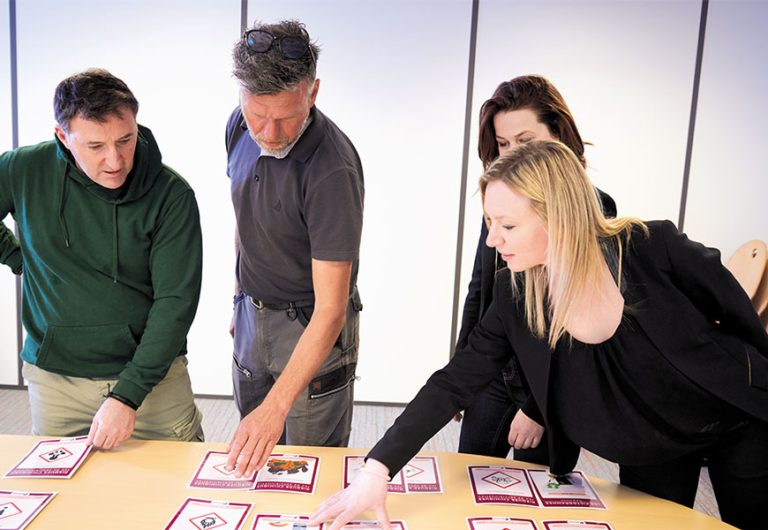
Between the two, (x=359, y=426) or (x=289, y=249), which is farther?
(x=359, y=426)

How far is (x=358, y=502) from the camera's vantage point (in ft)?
4.09

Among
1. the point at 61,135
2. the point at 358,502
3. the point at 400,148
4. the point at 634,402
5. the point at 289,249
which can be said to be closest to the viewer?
the point at 358,502

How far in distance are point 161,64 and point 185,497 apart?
2.67m

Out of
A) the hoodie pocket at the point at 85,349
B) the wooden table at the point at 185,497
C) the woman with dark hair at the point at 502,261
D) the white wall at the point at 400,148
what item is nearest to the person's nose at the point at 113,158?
the hoodie pocket at the point at 85,349

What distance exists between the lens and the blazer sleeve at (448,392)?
1.36m

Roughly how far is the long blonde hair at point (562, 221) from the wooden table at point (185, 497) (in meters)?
0.36

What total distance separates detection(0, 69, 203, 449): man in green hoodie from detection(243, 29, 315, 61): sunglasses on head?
0.35 meters

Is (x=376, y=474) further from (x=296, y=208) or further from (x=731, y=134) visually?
(x=731, y=134)

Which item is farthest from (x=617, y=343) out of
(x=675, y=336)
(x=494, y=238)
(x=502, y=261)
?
(x=502, y=261)

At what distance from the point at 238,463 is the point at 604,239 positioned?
0.91 meters

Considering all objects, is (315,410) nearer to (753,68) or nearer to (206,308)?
(206,308)

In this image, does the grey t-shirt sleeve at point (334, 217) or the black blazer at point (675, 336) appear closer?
the black blazer at point (675, 336)

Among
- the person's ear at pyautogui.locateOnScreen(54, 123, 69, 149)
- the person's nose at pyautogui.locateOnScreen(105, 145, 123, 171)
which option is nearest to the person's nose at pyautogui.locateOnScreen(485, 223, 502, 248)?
the person's nose at pyautogui.locateOnScreen(105, 145, 123, 171)

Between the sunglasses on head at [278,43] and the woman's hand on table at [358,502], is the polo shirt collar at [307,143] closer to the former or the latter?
the sunglasses on head at [278,43]
